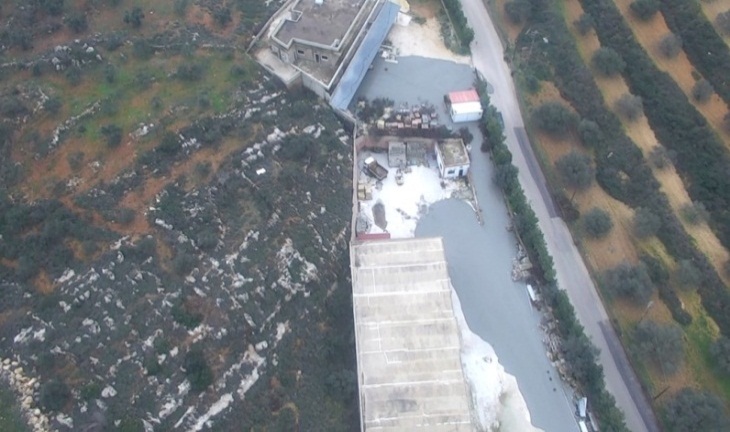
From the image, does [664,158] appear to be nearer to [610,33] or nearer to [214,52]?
[610,33]

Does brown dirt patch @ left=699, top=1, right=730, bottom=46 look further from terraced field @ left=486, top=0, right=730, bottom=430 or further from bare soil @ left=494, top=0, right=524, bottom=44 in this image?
bare soil @ left=494, top=0, right=524, bottom=44

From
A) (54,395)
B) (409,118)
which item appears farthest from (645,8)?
(54,395)

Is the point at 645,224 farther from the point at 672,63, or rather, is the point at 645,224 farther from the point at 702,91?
the point at 672,63

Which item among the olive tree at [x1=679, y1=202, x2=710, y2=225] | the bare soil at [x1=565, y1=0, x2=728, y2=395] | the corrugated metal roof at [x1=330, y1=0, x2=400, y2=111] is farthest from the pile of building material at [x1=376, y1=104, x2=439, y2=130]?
the olive tree at [x1=679, y1=202, x2=710, y2=225]

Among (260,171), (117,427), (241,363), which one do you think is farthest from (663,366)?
(117,427)

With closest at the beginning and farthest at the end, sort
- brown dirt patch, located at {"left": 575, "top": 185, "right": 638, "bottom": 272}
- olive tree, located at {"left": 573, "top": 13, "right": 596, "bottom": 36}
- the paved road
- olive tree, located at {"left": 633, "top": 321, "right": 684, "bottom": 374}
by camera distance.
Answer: olive tree, located at {"left": 633, "top": 321, "right": 684, "bottom": 374}
the paved road
brown dirt patch, located at {"left": 575, "top": 185, "right": 638, "bottom": 272}
olive tree, located at {"left": 573, "top": 13, "right": 596, "bottom": 36}

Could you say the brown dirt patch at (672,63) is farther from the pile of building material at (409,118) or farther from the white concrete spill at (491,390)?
the white concrete spill at (491,390)

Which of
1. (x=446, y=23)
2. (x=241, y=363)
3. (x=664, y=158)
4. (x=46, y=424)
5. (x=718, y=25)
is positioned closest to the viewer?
(x=46, y=424)
